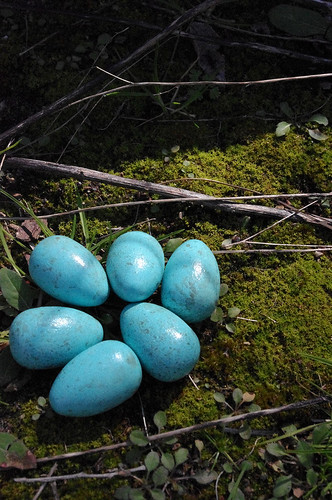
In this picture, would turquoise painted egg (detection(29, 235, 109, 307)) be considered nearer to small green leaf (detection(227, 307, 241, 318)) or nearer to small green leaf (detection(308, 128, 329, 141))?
small green leaf (detection(227, 307, 241, 318))

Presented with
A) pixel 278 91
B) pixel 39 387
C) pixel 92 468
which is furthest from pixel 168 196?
pixel 92 468

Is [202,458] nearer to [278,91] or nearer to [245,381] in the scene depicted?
[245,381]

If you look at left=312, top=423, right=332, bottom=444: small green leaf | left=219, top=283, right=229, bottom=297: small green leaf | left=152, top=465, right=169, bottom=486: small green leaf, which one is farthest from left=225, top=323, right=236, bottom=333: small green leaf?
left=152, top=465, right=169, bottom=486: small green leaf

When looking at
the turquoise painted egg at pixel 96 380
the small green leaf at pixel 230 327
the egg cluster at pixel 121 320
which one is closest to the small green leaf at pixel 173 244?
the egg cluster at pixel 121 320

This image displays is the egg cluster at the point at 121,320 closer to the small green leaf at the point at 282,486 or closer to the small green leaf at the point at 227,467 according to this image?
the small green leaf at the point at 227,467

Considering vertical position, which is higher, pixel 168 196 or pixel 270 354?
pixel 168 196
